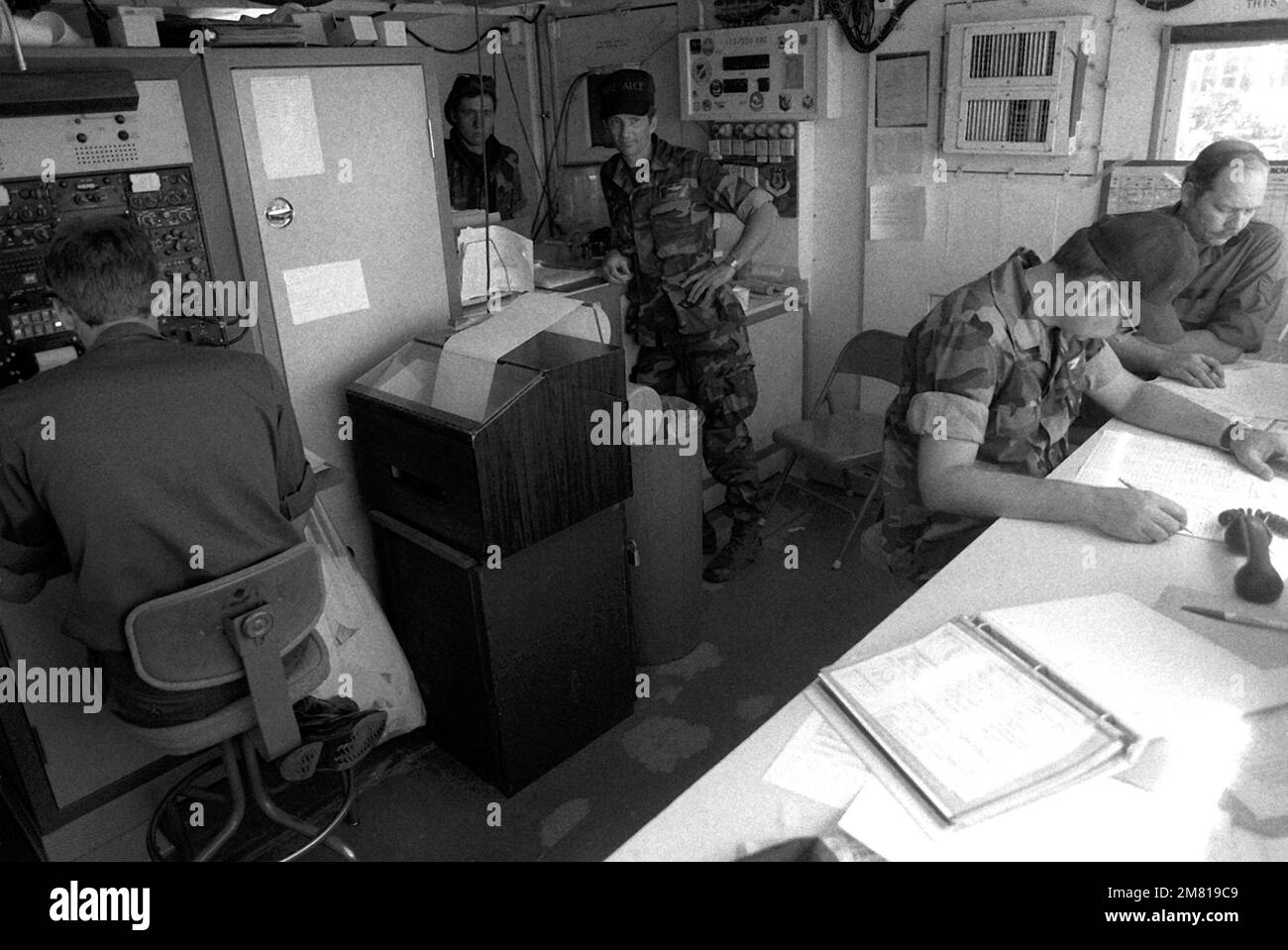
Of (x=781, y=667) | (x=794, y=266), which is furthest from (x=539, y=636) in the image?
(x=794, y=266)

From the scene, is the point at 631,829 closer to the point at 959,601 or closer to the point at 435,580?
the point at 435,580

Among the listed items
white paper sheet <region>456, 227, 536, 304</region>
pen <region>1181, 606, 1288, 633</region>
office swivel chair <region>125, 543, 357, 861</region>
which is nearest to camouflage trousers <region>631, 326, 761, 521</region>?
white paper sheet <region>456, 227, 536, 304</region>

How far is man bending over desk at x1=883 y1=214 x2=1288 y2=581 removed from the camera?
1728mm

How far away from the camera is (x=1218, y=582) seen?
158 cm

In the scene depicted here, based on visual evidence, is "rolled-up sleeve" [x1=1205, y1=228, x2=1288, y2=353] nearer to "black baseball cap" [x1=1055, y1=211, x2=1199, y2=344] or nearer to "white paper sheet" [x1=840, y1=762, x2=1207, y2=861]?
"black baseball cap" [x1=1055, y1=211, x2=1199, y2=344]

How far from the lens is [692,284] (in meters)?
3.24

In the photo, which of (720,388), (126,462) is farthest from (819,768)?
(720,388)

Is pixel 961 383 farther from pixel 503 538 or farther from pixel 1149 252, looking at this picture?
pixel 503 538

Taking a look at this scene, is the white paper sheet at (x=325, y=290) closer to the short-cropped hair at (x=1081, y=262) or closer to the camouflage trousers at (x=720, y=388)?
the camouflage trousers at (x=720, y=388)

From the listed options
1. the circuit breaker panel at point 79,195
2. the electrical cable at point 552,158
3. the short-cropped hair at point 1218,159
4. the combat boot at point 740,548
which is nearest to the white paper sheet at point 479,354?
the circuit breaker panel at point 79,195

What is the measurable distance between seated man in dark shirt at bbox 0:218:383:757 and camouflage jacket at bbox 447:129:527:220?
2.55m

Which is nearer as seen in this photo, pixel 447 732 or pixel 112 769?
pixel 112 769
